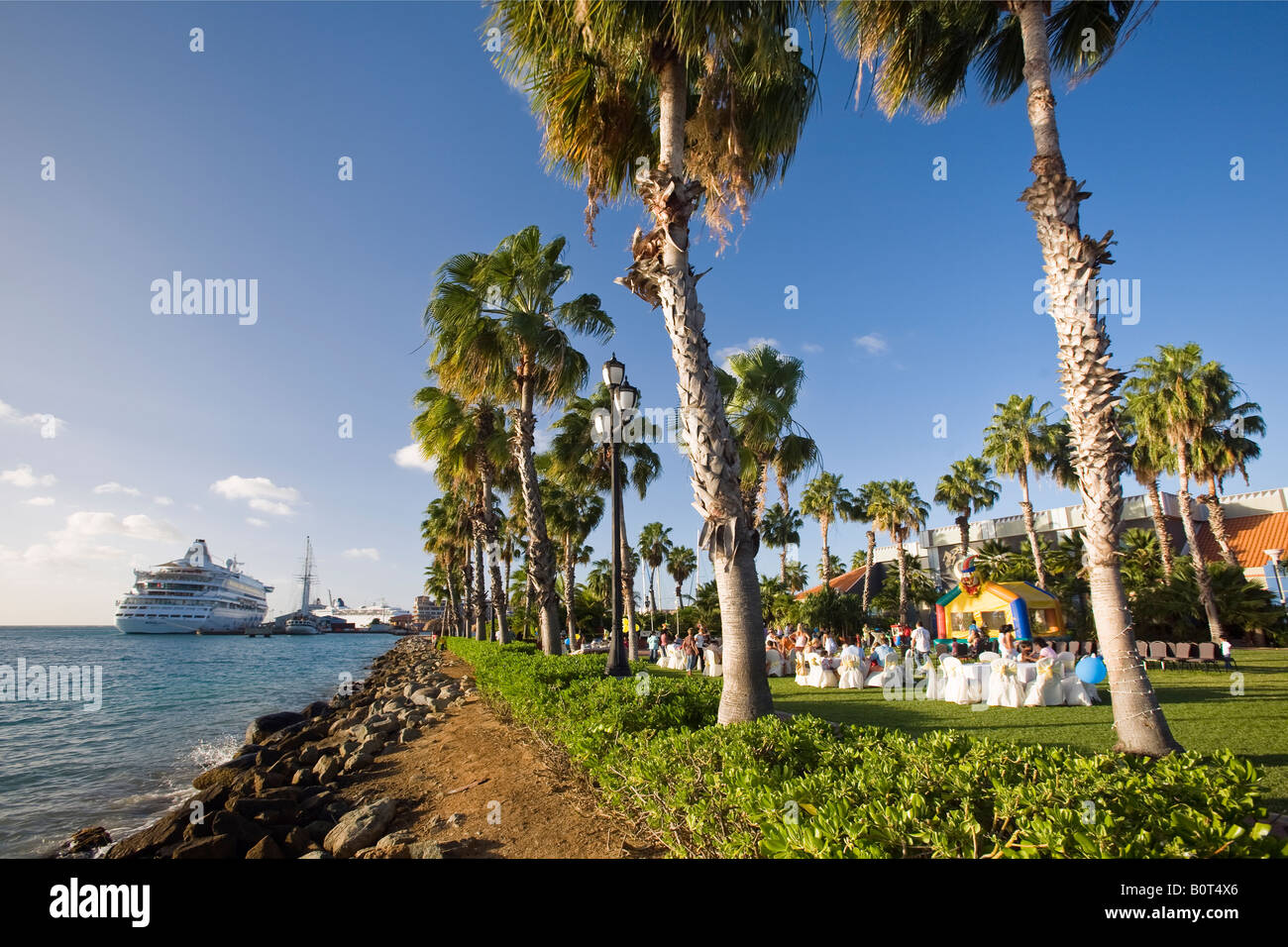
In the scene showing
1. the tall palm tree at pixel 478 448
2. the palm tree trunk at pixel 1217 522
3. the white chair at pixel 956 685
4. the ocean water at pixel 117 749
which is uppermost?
the tall palm tree at pixel 478 448

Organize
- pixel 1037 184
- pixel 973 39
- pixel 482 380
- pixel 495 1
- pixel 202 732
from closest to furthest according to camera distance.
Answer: pixel 1037 184 → pixel 495 1 → pixel 973 39 → pixel 482 380 → pixel 202 732

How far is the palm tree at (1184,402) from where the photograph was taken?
23.4m

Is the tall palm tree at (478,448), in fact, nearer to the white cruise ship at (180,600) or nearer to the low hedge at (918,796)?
the low hedge at (918,796)

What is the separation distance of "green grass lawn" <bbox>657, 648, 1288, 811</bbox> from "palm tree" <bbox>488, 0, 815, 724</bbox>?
6.34 ft

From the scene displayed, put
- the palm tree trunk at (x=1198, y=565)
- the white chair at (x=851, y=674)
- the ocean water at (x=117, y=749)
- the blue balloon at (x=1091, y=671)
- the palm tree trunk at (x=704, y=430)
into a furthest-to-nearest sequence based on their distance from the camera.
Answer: the palm tree trunk at (x=1198, y=565) < the white chair at (x=851, y=674) < the blue balloon at (x=1091, y=671) < the ocean water at (x=117, y=749) < the palm tree trunk at (x=704, y=430)

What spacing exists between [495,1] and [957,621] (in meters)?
30.0

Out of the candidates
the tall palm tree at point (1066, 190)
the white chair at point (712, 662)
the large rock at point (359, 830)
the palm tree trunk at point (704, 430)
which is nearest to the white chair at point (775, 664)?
the white chair at point (712, 662)

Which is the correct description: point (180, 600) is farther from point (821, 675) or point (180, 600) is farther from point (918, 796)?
point (918, 796)

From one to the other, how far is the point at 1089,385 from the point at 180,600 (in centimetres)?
11441

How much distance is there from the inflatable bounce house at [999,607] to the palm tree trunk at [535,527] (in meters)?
18.5

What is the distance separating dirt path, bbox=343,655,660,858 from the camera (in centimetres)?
470
